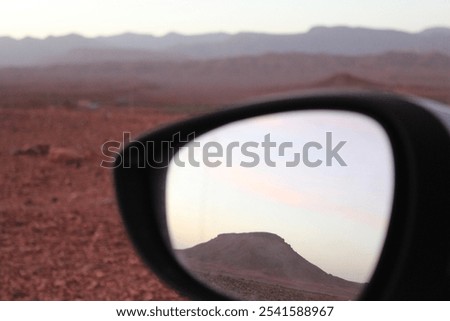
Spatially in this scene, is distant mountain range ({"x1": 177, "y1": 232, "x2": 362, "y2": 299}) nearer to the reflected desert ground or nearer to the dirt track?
the reflected desert ground

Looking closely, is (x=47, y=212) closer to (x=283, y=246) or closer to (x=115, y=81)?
(x=283, y=246)

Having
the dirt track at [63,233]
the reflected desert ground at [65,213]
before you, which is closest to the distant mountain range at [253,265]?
the reflected desert ground at [65,213]

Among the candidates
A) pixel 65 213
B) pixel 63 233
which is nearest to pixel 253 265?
pixel 63 233

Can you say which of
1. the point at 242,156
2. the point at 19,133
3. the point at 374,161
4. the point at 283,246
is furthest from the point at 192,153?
the point at 19,133

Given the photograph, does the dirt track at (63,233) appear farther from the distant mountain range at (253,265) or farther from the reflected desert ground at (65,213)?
the distant mountain range at (253,265)

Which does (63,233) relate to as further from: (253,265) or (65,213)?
(253,265)
